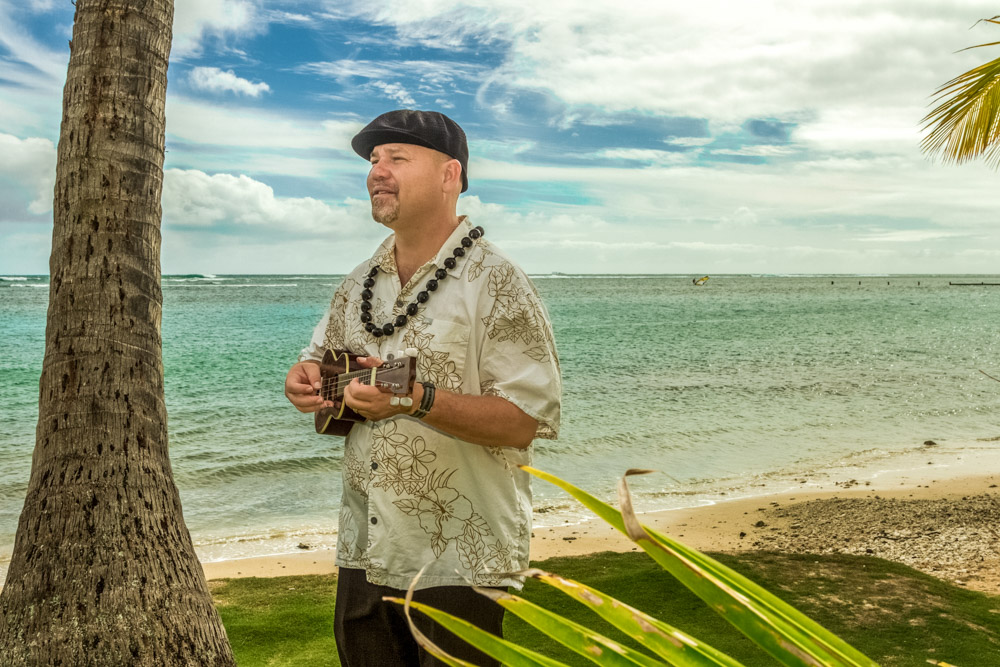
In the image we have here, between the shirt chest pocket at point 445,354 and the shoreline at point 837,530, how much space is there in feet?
Result: 19.3

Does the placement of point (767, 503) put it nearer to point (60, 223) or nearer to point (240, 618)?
point (240, 618)

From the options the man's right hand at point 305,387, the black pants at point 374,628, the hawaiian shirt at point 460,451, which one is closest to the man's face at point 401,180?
the hawaiian shirt at point 460,451

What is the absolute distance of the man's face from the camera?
2.58m

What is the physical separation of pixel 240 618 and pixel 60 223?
3179 millimetres

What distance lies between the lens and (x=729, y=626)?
519 cm

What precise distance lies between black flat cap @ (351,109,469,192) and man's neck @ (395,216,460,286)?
0.73 ft

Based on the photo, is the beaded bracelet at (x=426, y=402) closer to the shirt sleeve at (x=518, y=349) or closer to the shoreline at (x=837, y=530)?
the shirt sleeve at (x=518, y=349)

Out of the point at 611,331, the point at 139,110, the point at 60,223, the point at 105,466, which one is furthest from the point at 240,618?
the point at 611,331

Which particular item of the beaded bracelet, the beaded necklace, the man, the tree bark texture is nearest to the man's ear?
the man

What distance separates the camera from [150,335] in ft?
12.0

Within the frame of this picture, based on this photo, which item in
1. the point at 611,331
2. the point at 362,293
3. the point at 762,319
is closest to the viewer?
the point at 362,293

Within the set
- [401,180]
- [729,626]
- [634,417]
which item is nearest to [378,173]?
[401,180]

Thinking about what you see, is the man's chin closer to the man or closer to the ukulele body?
the man

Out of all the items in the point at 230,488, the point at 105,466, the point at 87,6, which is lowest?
the point at 230,488
